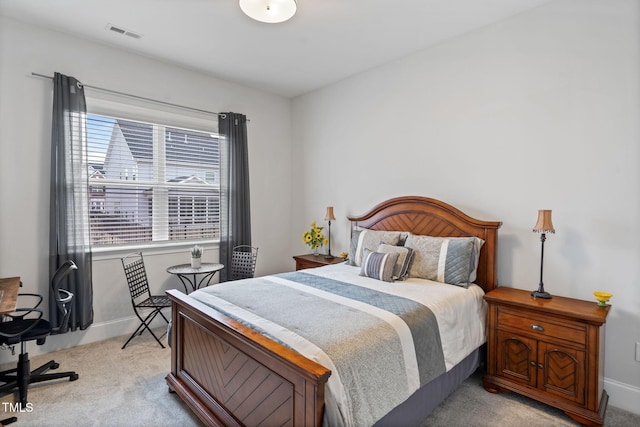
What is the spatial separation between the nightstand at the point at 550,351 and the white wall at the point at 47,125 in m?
3.03

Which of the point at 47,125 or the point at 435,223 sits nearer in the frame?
the point at 47,125

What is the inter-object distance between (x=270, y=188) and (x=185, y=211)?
1167 mm

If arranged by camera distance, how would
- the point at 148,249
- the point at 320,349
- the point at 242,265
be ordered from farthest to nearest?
the point at 242,265
the point at 148,249
the point at 320,349

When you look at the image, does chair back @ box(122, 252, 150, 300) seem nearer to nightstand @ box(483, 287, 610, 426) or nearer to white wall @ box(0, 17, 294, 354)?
white wall @ box(0, 17, 294, 354)

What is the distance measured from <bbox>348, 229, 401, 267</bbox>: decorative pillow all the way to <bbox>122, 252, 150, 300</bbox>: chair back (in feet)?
6.96

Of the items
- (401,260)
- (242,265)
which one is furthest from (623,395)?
(242,265)

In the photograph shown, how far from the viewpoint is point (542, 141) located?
2.57 m

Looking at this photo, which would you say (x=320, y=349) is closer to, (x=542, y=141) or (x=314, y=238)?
(x=542, y=141)

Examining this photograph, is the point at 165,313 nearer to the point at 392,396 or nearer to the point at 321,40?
the point at 392,396

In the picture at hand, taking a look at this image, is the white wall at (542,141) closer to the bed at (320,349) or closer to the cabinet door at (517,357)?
the bed at (320,349)

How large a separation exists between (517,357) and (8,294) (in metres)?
3.49

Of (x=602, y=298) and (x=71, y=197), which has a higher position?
(x=71, y=197)

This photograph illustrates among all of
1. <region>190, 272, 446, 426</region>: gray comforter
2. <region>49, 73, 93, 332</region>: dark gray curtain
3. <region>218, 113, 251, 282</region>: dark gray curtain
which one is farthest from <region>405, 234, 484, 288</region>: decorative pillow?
<region>49, 73, 93, 332</region>: dark gray curtain

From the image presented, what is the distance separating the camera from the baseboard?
7.22 feet
